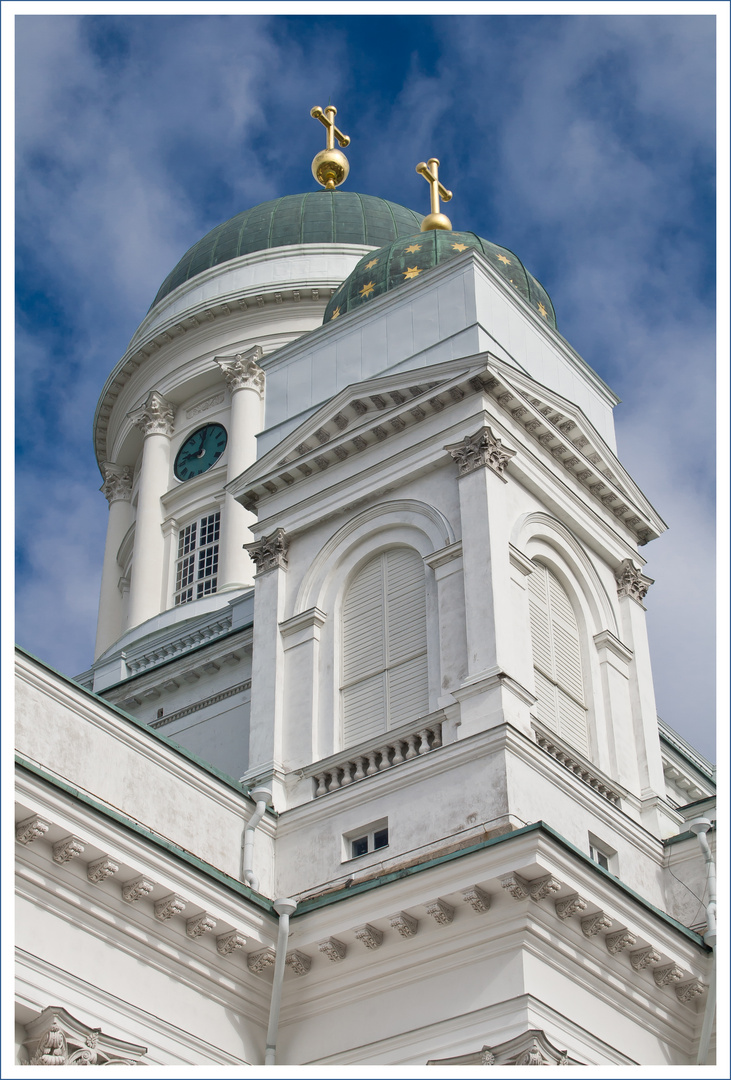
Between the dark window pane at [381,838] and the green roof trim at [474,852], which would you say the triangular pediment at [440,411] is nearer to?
the dark window pane at [381,838]

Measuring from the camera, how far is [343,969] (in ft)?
61.2

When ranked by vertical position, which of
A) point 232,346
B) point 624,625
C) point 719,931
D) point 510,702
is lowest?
point 719,931

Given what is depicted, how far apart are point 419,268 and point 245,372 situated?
53.8 feet

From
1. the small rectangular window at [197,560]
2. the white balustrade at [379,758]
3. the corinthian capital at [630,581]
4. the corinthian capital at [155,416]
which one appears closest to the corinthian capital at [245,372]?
the corinthian capital at [155,416]

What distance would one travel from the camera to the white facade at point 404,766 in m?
17.3

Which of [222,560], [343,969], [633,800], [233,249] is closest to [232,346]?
[233,249]

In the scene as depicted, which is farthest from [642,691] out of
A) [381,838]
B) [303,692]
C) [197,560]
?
[197,560]

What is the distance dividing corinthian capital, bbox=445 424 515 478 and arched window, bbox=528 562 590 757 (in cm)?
180

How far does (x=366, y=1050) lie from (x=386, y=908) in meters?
1.70

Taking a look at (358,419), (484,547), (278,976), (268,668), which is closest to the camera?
(278,976)

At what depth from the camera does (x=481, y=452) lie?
22.9 meters

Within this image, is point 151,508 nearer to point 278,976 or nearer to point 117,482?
point 117,482

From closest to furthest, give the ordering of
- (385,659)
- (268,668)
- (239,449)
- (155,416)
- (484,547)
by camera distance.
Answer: (484,547), (385,659), (268,668), (239,449), (155,416)

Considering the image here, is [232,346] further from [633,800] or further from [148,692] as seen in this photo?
[633,800]
